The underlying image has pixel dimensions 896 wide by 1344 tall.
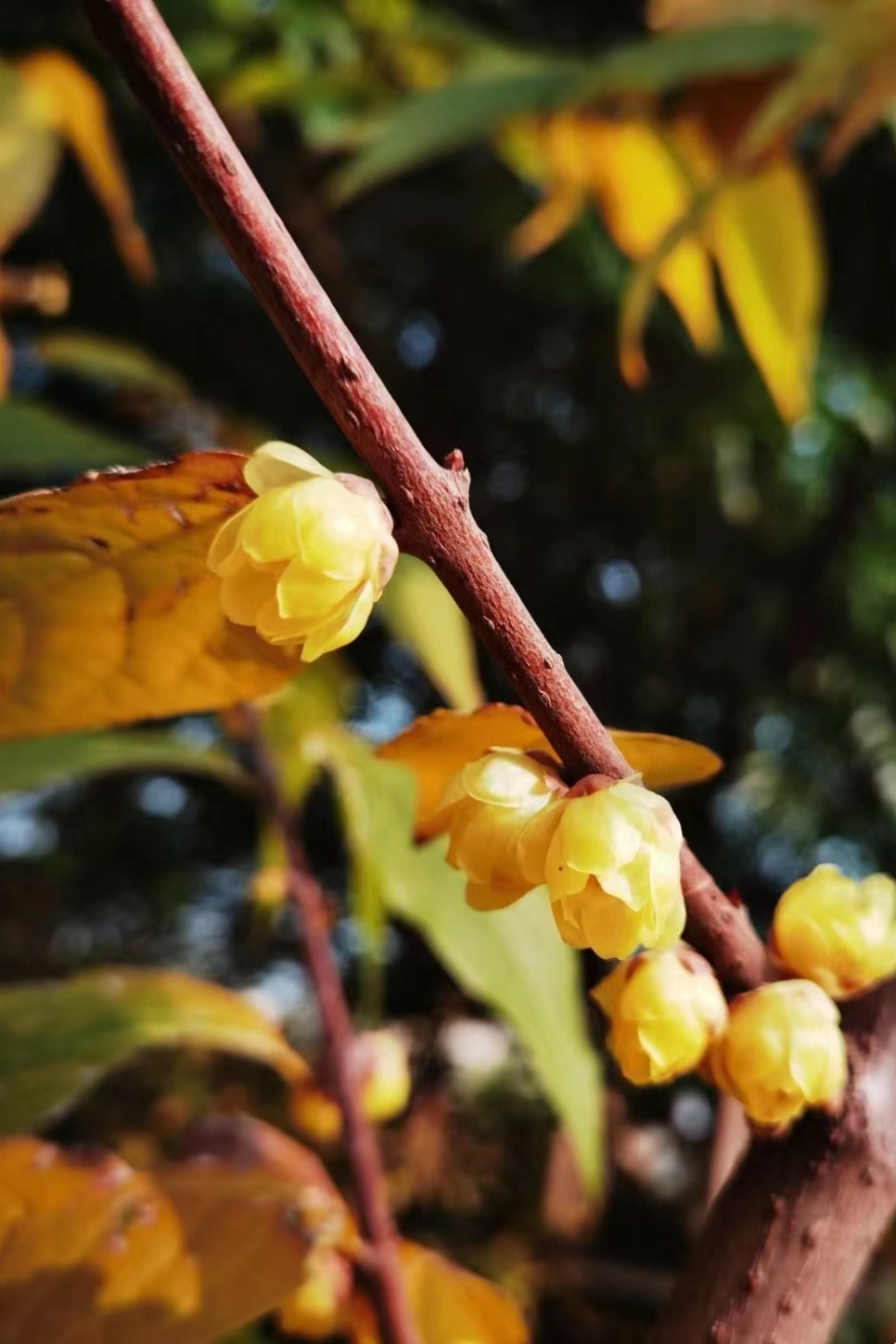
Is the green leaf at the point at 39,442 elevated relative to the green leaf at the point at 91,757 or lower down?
elevated

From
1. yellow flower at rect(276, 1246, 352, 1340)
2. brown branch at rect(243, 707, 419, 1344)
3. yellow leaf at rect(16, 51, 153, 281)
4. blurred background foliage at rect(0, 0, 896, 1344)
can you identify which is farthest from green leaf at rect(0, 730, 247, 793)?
blurred background foliage at rect(0, 0, 896, 1344)

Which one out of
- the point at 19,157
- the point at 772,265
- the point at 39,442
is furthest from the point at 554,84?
the point at 39,442

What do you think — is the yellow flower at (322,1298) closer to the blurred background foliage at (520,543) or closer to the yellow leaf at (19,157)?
the yellow leaf at (19,157)

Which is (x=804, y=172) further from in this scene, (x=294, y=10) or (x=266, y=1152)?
(x=266, y=1152)

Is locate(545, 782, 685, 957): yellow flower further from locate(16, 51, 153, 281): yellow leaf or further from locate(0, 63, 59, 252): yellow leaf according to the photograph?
locate(16, 51, 153, 281): yellow leaf

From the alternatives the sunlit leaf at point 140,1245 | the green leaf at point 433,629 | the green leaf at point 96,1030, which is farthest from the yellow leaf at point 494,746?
the green leaf at point 433,629

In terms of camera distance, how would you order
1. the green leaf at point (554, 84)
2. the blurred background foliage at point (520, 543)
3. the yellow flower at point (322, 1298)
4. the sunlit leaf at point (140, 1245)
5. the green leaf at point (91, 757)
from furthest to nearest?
the blurred background foliage at point (520, 543), the green leaf at point (554, 84), the green leaf at point (91, 757), the yellow flower at point (322, 1298), the sunlit leaf at point (140, 1245)
